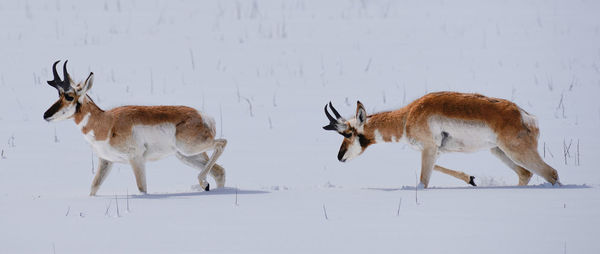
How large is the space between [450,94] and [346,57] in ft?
34.4

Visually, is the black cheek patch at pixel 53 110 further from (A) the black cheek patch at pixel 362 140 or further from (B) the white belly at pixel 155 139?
(A) the black cheek patch at pixel 362 140

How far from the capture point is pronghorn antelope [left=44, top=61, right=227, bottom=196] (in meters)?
10.6

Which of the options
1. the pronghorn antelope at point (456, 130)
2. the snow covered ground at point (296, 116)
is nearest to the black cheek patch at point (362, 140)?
the pronghorn antelope at point (456, 130)

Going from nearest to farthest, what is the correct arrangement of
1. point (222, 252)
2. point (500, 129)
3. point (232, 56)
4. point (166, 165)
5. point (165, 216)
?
point (222, 252), point (165, 216), point (500, 129), point (166, 165), point (232, 56)

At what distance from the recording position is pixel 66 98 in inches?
419

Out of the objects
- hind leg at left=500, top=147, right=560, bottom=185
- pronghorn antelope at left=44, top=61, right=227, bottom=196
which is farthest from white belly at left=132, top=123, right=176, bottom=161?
hind leg at left=500, top=147, right=560, bottom=185

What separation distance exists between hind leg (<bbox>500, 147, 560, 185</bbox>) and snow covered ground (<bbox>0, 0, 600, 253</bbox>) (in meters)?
0.35

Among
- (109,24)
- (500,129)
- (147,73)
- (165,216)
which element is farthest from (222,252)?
(109,24)

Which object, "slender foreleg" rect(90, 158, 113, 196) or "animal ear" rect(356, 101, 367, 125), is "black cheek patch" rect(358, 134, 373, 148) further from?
"slender foreleg" rect(90, 158, 113, 196)

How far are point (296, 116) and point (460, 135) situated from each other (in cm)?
583

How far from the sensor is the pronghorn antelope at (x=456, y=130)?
10.4 metres

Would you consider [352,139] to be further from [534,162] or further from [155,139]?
[155,139]

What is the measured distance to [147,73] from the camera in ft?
64.0

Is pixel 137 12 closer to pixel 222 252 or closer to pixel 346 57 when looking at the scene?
pixel 346 57
